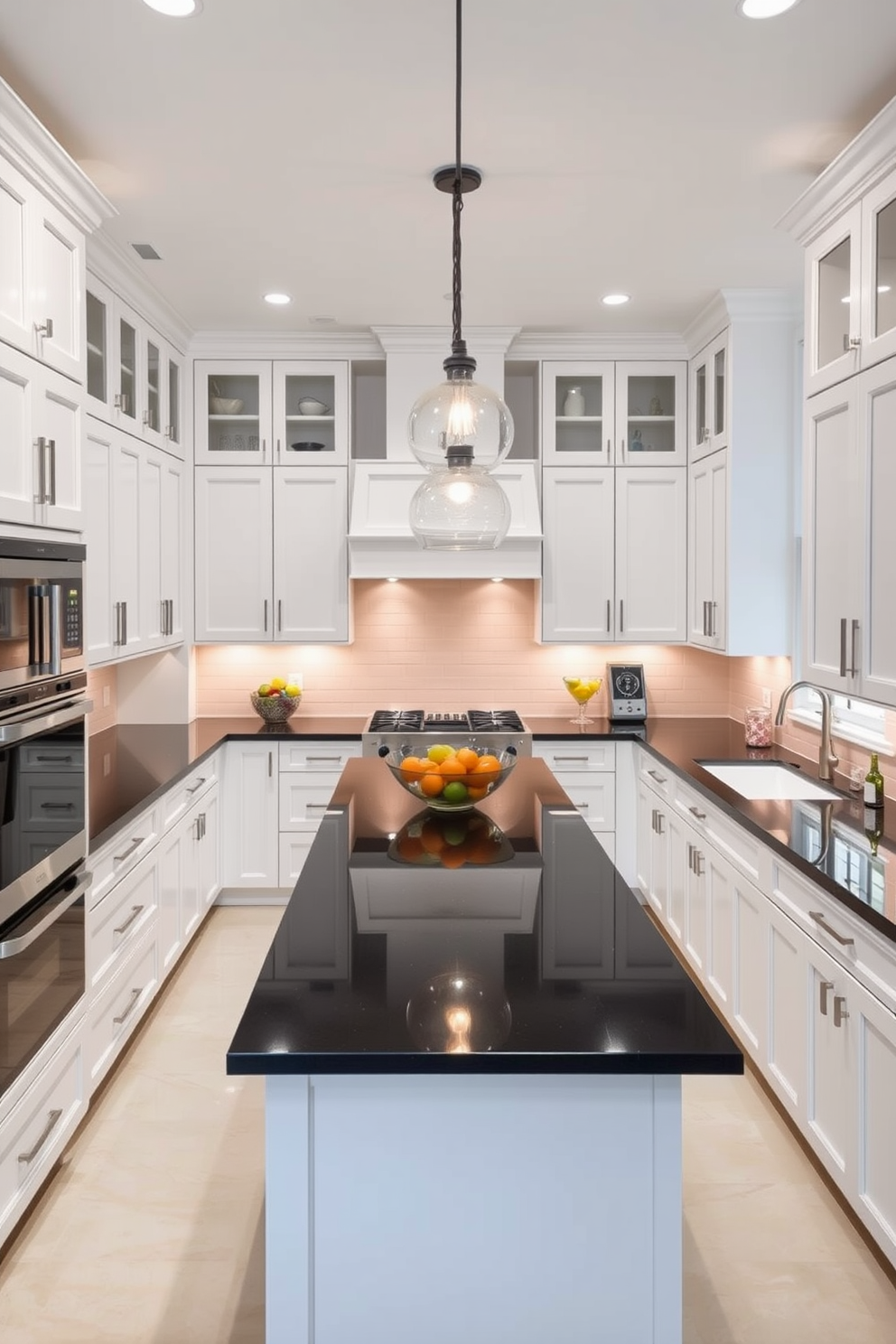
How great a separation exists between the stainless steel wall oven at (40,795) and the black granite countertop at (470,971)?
2.15 feet

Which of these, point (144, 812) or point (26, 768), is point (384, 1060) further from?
point (144, 812)

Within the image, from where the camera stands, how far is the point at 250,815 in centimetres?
482

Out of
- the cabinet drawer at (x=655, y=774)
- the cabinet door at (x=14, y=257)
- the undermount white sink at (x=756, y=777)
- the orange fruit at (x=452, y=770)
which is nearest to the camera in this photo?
the cabinet door at (x=14, y=257)

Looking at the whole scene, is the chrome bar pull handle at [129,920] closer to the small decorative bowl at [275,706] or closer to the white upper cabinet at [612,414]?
the small decorative bowl at [275,706]

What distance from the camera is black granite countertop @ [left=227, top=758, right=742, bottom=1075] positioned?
4.41 feet

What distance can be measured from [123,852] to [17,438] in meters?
1.37

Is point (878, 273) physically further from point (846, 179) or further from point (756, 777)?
point (756, 777)

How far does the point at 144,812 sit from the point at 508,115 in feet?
7.95

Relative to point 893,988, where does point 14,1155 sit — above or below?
below

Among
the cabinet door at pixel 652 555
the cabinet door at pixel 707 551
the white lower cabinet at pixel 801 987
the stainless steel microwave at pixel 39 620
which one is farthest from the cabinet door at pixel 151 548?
the cabinet door at pixel 707 551

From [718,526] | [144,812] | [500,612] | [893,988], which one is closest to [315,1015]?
[893,988]

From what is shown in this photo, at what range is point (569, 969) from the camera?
165 centimetres

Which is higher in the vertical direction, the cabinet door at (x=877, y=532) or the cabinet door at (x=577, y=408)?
the cabinet door at (x=577, y=408)

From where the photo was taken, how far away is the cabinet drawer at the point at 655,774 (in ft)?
13.6
